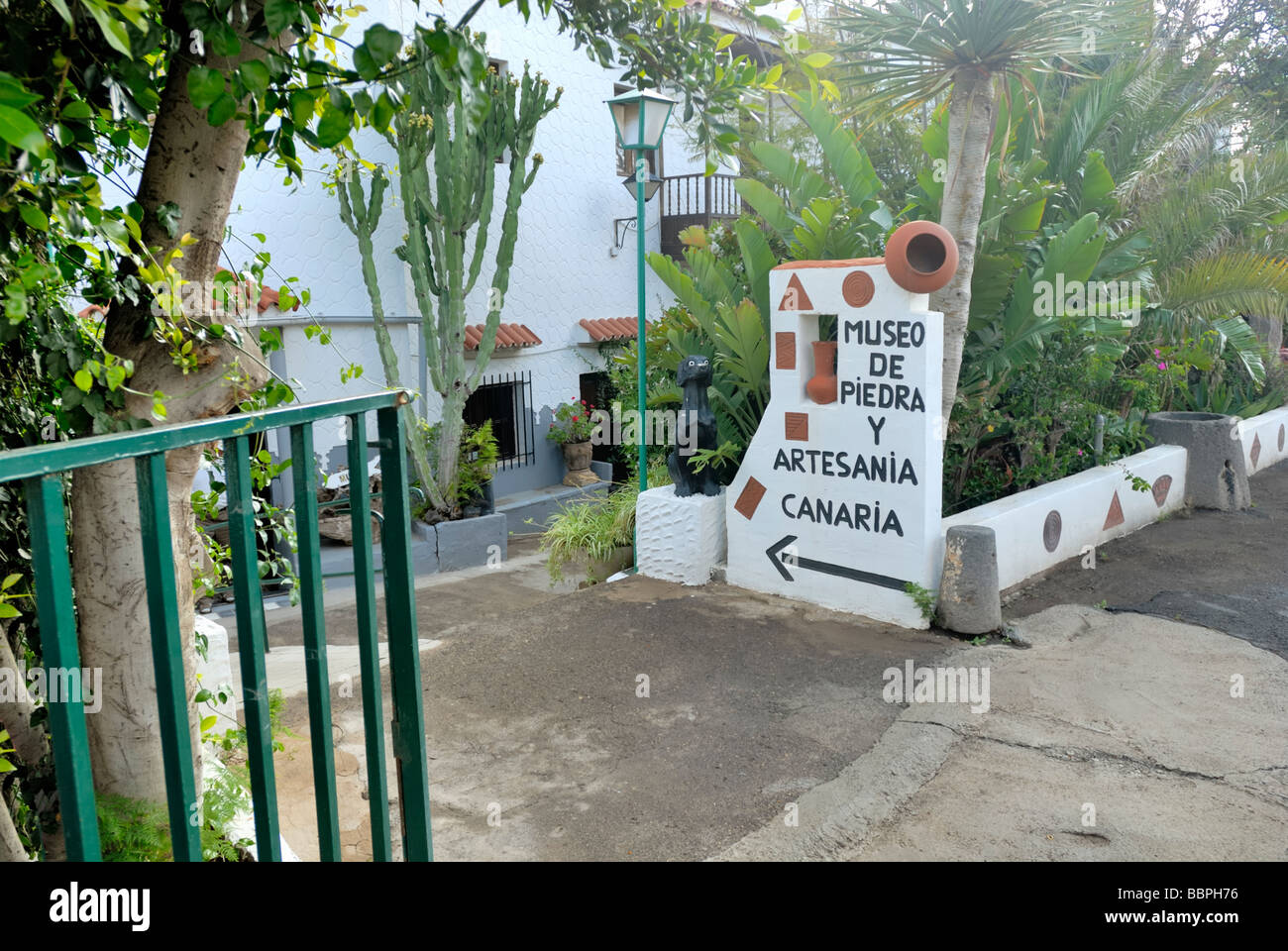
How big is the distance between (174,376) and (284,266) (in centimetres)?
957

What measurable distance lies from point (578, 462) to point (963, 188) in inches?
330

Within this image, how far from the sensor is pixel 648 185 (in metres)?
14.3

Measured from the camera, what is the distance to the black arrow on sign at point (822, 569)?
6914 millimetres

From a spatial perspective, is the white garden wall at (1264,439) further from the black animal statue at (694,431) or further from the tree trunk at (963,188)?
the black animal statue at (694,431)

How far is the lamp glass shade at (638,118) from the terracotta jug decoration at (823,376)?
2275mm

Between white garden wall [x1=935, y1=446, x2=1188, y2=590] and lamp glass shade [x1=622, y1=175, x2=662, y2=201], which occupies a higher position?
lamp glass shade [x1=622, y1=175, x2=662, y2=201]

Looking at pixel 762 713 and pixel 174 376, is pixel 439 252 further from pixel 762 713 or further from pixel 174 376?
pixel 174 376

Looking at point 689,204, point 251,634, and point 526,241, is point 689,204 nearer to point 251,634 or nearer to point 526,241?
point 526,241

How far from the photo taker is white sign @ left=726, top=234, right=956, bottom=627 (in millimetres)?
6676

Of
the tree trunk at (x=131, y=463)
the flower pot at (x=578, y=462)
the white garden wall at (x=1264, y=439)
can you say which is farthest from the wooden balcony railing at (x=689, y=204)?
the tree trunk at (x=131, y=463)

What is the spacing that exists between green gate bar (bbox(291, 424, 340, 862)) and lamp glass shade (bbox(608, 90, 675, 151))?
21.4 ft

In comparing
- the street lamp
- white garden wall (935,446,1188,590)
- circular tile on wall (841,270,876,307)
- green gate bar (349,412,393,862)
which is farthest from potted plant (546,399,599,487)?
green gate bar (349,412,393,862)

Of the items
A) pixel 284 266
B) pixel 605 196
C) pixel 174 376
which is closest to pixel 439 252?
pixel 284 266

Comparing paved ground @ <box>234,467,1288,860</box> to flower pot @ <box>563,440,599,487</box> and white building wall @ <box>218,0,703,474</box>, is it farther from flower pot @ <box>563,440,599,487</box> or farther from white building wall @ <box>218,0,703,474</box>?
flower pot @ <box>563,440,599,487</box>
